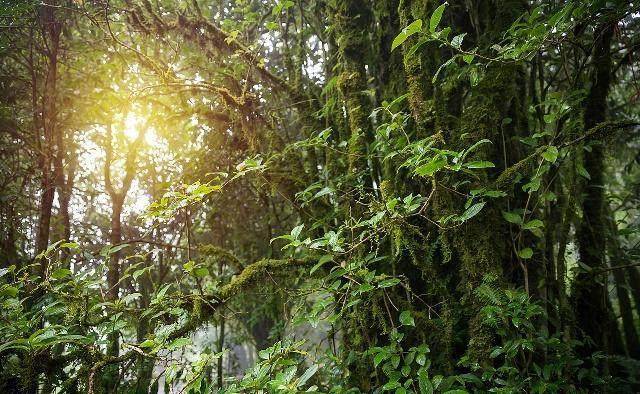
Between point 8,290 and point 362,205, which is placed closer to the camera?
point 8,290

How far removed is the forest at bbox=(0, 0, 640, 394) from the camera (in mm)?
2139

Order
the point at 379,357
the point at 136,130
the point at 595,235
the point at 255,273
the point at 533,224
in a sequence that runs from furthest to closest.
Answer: the point at 136,130, the point at 595,235, the point at 255,273, the point at 533,224, the point at 379,357

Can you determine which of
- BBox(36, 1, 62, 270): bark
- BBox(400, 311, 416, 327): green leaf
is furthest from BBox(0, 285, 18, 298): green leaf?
BBox(400, 311, 416, 327): green leaf

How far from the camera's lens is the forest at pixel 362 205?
214cm

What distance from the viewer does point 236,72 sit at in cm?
384

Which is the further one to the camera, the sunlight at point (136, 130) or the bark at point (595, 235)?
the sunlight at point (136, 130)

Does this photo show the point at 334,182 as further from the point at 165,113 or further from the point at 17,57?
the point at 17,57

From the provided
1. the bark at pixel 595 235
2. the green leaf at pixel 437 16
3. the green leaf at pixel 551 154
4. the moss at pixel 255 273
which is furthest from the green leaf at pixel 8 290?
the bark at pixel 595 235

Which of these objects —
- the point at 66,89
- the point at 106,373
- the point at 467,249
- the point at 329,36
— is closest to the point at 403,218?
the point at 467,249

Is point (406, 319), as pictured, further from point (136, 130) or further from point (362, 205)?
point (136, 130)

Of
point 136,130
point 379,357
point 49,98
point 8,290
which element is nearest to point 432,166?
point 379,357

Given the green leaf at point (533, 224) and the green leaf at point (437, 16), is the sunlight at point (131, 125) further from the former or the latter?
the green leaf at point (533, 224)

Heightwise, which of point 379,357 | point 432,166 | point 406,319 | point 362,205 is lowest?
point 379,357

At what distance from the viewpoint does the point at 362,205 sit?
2865mm
